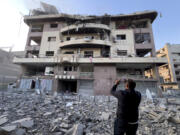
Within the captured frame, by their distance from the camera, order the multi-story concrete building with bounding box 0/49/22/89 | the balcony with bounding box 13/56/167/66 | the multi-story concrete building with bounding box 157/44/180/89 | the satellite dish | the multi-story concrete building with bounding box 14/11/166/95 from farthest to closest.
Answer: the multi-story concrete building with bounding box 157/44/180/89 < the multi-story concrete building with bounding box 0/49/22/89 < the satellite dish < the multi-story concrete building with bounding box 14/11/166/95 < the balcony with bounding box 13/56/167/66

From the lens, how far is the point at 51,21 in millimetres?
19844

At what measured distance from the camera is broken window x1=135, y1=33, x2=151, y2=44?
1676cm

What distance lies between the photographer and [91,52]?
57.3ft

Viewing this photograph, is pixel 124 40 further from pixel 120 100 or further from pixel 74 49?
pixel 120 100

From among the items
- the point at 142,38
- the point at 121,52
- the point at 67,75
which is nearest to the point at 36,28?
the point at 67,75

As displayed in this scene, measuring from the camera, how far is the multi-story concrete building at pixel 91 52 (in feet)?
46.3

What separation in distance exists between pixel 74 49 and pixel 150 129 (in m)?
16.8

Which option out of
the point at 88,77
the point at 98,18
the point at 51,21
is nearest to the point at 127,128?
the point at 88,77

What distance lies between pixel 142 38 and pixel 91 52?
35.8 feet

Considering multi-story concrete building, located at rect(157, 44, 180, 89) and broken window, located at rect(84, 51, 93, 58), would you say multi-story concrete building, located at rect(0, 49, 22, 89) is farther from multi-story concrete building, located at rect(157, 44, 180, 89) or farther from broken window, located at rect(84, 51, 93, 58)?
multi-story concrete building, located at rect(157, 44, 180, 89)

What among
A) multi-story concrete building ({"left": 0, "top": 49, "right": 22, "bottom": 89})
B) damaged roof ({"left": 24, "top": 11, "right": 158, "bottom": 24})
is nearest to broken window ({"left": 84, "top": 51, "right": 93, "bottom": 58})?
damaged roof ({"left": 24, "top": 11, "right": 158, "bottom": 24})

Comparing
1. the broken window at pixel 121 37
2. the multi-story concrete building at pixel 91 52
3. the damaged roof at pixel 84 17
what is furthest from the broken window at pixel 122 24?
the broken window at pixel 121 37

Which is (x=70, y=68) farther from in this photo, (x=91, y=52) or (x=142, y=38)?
(x=142, y=38)

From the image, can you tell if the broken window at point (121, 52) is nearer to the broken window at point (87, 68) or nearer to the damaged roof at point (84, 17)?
the broken window at point (87, 68)
